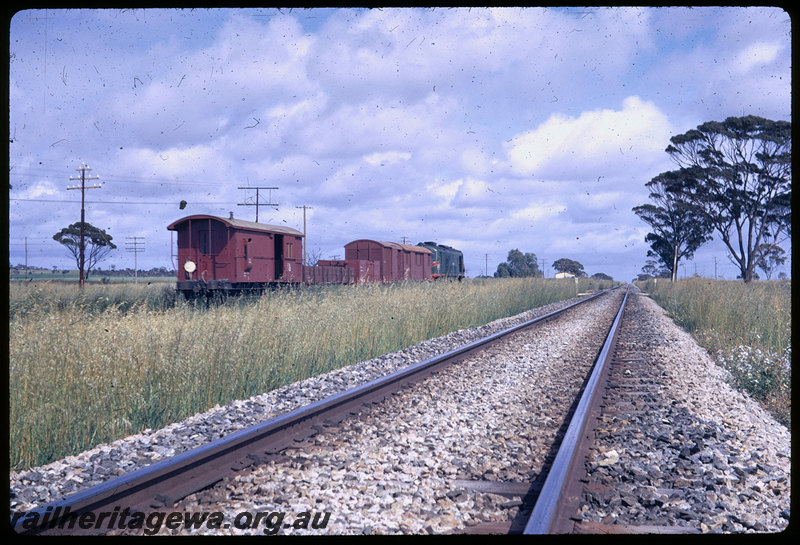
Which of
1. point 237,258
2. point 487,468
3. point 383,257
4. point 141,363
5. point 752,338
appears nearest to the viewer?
point 487,468

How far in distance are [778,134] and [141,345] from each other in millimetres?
27196

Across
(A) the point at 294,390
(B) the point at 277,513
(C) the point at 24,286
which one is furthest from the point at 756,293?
(C) the point at 24,286

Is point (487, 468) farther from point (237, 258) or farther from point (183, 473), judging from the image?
point (237, 258)

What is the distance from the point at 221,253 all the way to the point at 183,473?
14.2 metres

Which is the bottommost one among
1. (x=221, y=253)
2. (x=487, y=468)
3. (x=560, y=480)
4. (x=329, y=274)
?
(x=487, y=468)

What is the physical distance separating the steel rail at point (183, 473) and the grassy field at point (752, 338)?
355 cm

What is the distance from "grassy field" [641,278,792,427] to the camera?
654cm

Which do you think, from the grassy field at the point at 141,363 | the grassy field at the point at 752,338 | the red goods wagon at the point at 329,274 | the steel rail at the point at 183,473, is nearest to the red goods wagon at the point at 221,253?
the red goods wagon at the point at 329,274

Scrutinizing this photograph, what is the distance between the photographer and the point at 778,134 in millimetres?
23953

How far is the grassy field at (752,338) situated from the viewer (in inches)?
258

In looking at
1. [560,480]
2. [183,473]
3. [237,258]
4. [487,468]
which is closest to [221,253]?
[237,258]

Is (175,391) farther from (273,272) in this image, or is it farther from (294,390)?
(273,272)

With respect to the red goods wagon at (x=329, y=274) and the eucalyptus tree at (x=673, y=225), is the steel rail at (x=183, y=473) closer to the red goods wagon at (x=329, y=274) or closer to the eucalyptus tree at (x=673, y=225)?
the red goods wagon at (x=329, y=274)

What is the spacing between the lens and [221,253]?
17016mm
